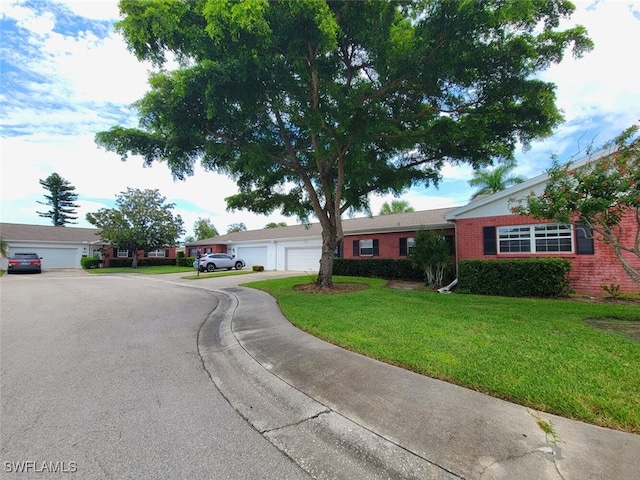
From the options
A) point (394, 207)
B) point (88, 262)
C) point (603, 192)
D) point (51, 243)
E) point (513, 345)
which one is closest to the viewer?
point (513, 345)

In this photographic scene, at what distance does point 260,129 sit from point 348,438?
379 inches

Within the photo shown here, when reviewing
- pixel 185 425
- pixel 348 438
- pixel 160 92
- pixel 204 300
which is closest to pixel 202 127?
pixel 160 92

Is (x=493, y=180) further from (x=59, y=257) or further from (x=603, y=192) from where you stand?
(x=59, y=257)

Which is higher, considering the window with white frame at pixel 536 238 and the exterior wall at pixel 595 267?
the window with white frame at pixel 536 238

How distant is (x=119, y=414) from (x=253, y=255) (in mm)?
26296

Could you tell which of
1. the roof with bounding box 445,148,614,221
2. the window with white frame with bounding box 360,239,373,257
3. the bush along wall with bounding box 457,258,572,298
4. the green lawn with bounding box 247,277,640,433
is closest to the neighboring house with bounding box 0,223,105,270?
the window with white frame with bounding box 360,239,373,257

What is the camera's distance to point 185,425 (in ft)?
9.35

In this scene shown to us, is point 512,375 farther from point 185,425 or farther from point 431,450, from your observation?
point 185,425

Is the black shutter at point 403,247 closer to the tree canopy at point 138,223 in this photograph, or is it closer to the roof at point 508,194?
the roof at point 508,194

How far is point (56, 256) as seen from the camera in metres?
30.8

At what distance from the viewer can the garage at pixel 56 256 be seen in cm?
2965

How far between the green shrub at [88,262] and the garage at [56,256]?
2004 millimetres

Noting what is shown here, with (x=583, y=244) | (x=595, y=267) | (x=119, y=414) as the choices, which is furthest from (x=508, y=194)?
(x=119, y=414)
